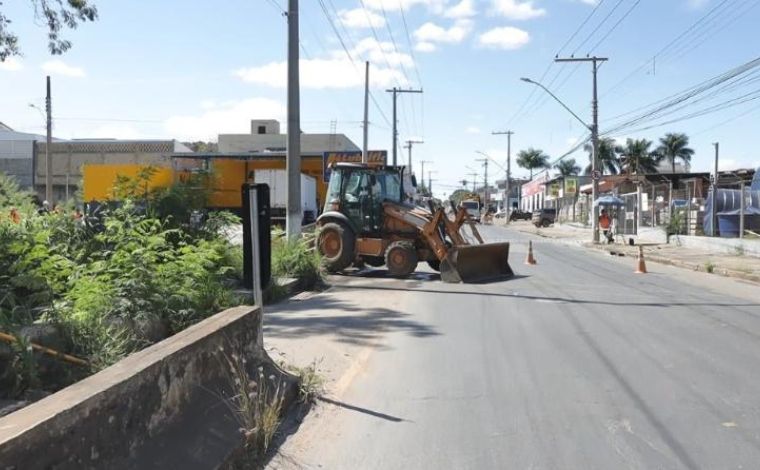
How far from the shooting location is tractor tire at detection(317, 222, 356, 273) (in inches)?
716

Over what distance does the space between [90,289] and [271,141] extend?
238ft

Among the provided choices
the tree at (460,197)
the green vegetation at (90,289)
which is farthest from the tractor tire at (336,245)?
the green vegetation at (90,289)

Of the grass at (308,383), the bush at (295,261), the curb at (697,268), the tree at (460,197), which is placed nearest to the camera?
the grass at (308,383)

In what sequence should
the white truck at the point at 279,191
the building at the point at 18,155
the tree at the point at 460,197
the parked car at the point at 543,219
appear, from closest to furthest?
the white truck at the point at 279,191 < the tree at the point at 460,197 < the parked car at the point at 543,219 < the building at the point at 18,155

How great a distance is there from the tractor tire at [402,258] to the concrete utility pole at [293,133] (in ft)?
7.68

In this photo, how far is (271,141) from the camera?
78.1 metres

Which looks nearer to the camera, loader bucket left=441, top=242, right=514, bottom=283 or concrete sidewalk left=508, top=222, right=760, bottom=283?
loader bucket left=441, top=242, right=514, bottom=283

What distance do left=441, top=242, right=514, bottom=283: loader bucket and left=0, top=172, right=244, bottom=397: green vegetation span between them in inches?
259

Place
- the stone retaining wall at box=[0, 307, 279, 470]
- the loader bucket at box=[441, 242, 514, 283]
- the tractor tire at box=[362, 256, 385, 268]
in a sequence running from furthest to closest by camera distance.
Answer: the tractor tire at box=[362, 256, 385, 268] < the loader bucket at box=[441, 242, 514, 283] < the stone retaining wall at box=[0, 307, 279, 470]

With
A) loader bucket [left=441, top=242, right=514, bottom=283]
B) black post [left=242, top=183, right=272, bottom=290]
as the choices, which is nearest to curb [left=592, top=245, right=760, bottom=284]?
loader bucket [left=441, top=242, right=514, bottom=283]

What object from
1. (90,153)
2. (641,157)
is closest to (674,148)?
(641,157)

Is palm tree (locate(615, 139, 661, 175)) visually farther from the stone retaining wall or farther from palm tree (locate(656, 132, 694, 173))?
the stone retaining wall

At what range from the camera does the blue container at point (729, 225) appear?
28875 millimetres

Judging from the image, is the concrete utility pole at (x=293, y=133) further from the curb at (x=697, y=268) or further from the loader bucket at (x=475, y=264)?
the curb at (x=697, y=268)
